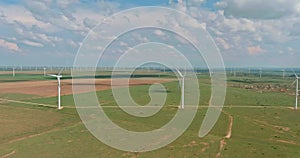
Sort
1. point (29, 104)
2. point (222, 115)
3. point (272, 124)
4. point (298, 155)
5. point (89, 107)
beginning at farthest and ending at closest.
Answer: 1. point (29, 104)
2. point (89, 107)
3. point (222, 115)
4. point (272, 124)
5. point (298, 155)

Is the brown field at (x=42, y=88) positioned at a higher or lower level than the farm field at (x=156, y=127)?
higher

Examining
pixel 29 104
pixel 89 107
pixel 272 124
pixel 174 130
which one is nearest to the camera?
pixel 174 130

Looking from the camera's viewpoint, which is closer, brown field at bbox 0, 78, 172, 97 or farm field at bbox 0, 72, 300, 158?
farm field at bbox 0, 72, 300, 158

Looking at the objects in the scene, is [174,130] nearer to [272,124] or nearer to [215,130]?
[215,130]

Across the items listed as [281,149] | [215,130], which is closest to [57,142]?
[215,130]

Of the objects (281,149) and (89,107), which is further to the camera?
(89,107)

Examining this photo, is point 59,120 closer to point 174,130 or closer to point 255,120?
point 174,130

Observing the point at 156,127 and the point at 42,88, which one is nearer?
the point at 156,127

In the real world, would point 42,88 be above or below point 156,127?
above

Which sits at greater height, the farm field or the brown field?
the brown field

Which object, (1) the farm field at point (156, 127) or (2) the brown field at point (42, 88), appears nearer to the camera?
(1) the farm field at point (156, 127)
